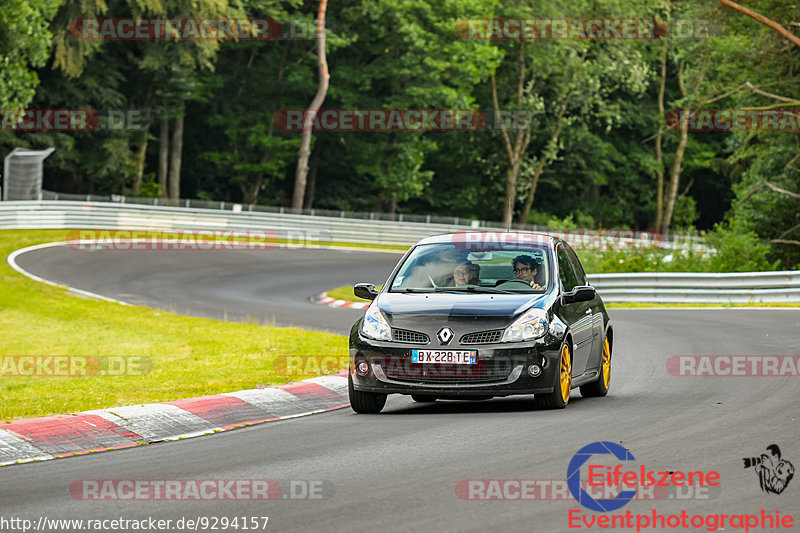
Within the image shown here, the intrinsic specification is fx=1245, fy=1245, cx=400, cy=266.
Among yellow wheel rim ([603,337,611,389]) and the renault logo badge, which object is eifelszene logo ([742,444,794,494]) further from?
yellow wheel rim ([603,337,611,389])

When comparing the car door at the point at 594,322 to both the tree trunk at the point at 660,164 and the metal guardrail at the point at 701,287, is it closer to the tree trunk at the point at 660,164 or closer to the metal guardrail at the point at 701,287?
the metal guardrail at the point at 701,287

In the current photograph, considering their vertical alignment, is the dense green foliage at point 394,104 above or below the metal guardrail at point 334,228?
above

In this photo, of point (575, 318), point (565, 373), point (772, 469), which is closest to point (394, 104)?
point (575, 318)

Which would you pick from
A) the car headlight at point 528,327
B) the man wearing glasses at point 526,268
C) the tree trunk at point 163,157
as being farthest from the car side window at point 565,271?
the tree trunk at point 163,157

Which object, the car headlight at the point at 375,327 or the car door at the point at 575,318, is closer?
the car headlight at the point at 375,327

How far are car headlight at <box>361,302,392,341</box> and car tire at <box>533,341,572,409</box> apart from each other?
1435 mm

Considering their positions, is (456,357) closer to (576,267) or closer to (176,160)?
(576,267)

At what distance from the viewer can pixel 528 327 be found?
1062cm

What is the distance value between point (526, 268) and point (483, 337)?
1450mm

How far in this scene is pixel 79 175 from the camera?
55219 mm

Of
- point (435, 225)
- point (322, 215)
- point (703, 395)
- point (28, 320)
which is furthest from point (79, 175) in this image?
point (703, 395)

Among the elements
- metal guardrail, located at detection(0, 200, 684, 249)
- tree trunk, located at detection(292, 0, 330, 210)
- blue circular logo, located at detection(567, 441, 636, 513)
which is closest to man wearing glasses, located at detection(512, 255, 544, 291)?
blue circular logo, located at detection(567, 441, 636, 513)

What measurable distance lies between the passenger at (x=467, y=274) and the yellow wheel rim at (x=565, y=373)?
109 cm

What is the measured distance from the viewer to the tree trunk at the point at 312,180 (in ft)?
212
